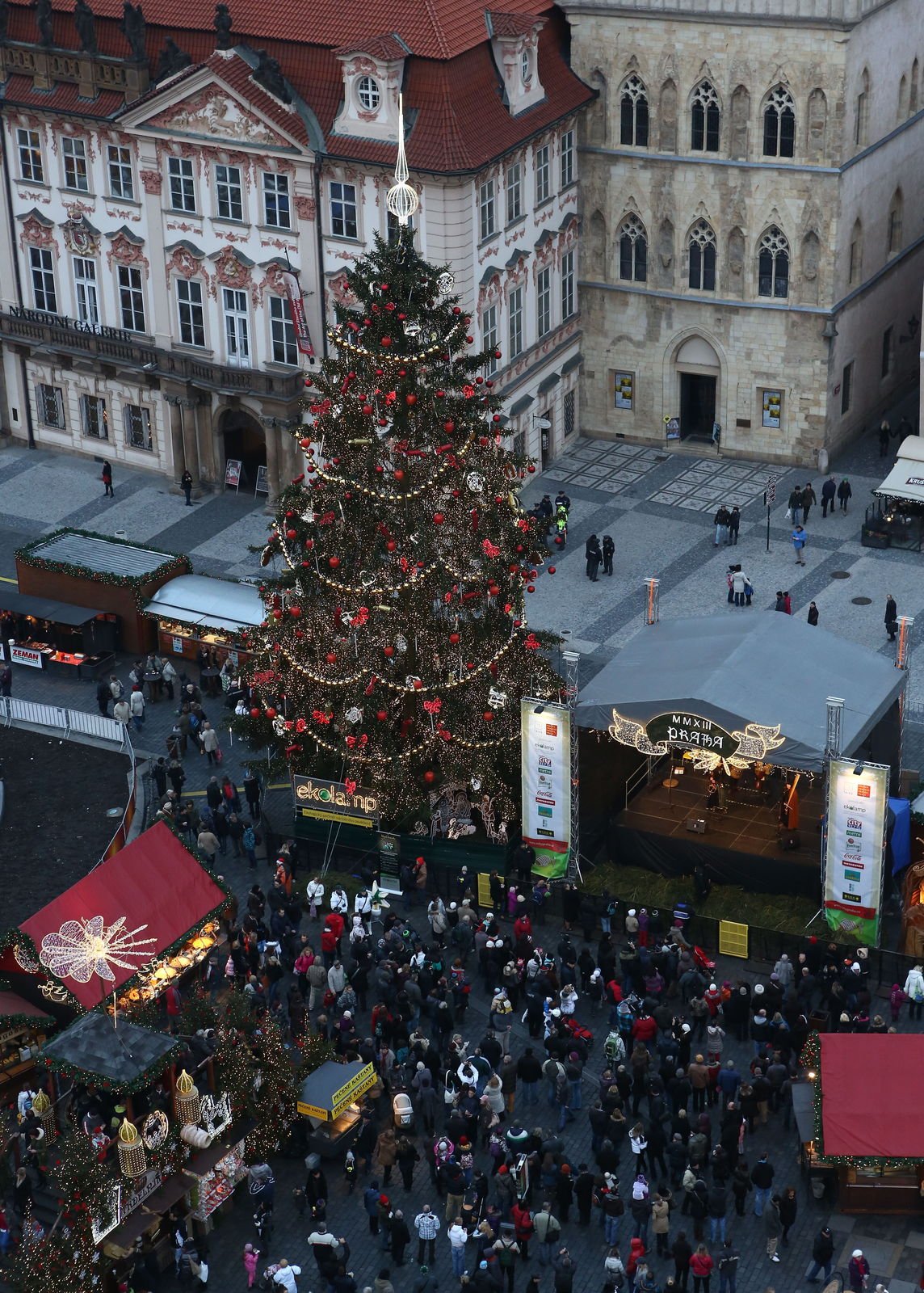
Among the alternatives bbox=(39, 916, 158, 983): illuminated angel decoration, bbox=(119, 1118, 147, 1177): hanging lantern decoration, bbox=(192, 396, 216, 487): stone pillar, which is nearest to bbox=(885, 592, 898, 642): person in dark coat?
bbox=(192, 396, 216, 487): stone pillar

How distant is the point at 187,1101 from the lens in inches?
1630

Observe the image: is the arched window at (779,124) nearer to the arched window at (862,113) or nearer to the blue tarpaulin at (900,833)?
the arched window at (862,113)

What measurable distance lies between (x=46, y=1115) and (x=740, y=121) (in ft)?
136

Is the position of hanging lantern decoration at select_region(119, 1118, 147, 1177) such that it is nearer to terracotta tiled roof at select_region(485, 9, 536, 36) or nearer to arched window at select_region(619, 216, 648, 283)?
terracotta tiled roof at select_region(485, 9, 536, 36)

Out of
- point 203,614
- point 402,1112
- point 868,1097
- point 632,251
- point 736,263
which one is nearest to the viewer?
point 868,1097

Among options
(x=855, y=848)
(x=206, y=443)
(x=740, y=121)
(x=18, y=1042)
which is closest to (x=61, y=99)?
(x=206, y=443)

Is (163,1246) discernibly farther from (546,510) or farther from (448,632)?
(546,510)

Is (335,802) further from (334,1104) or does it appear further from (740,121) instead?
(740,121)

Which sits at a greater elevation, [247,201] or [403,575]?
[247,201]

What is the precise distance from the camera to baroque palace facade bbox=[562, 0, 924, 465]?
230 ft

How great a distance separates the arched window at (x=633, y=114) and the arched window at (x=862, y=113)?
6.71 meters

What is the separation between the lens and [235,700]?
59.9 m

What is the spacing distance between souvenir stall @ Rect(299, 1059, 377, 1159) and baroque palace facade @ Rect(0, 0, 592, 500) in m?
30.8

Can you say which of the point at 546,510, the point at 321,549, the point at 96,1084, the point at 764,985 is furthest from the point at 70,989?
the point at 546,510
